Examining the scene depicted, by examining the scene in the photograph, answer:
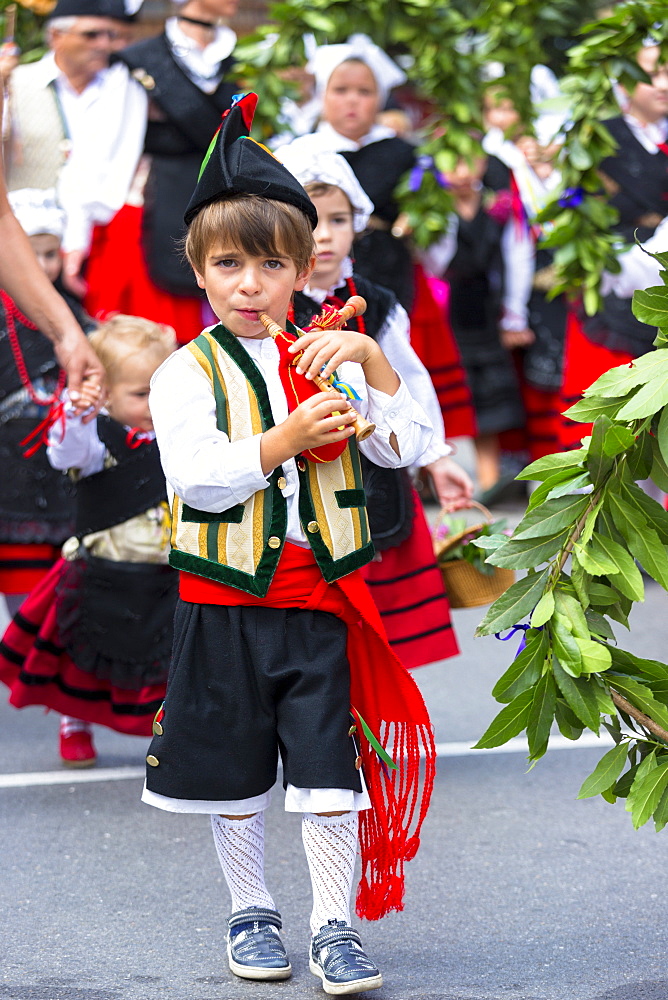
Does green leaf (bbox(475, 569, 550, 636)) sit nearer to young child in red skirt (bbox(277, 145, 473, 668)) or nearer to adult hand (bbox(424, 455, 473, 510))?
young child in red skirt (bbox(277, 145, 473, 668))

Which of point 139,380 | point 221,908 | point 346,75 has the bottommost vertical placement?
point 221,908

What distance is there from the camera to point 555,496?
2600 mm

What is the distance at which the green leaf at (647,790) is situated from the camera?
8.50 feet

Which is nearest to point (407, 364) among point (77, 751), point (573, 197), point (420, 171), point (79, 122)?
point (77, 751)

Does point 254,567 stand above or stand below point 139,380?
below

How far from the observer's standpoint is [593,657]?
2477 millimetres

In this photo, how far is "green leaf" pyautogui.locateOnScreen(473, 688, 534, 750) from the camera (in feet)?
8.45

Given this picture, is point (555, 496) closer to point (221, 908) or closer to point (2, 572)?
point (221, 908)

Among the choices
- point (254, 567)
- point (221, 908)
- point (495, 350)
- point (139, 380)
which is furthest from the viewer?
point (495, 350)

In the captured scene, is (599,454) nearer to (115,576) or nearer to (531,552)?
(531,552)

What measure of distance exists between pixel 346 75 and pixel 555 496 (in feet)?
11.0

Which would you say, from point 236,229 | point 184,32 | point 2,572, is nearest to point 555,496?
point 236,229

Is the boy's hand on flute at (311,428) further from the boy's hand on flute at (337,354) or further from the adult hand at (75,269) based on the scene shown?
the adult hand at (75,269)

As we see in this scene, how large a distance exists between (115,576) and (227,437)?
4.60 feet
